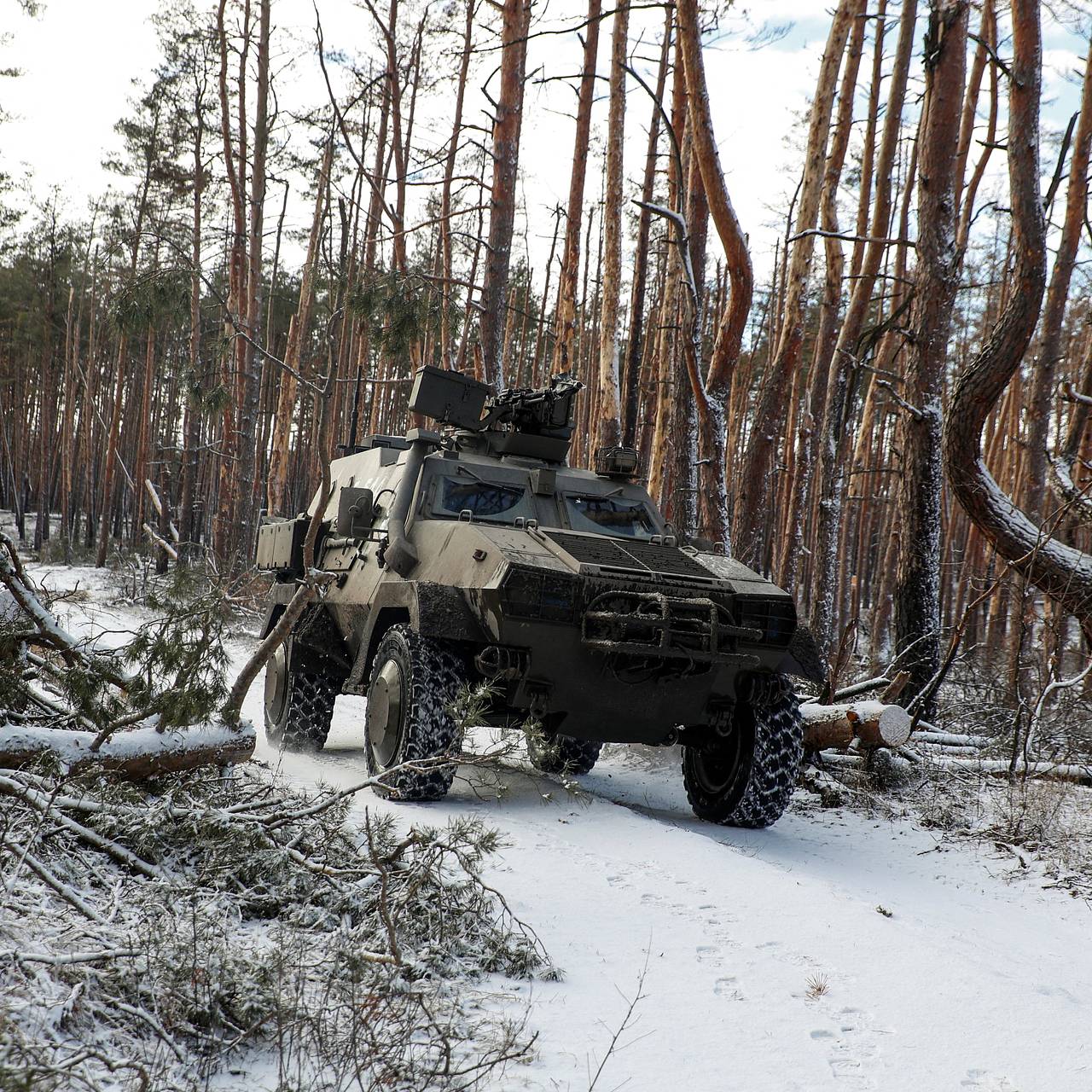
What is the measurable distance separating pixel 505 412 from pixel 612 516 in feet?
3.94

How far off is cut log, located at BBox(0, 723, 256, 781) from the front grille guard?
1.87 metres

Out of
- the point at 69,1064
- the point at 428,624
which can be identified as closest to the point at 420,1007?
the point at 69,1064

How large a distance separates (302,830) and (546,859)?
1.22 meters

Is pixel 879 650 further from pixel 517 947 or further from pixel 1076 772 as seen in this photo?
pixel 517 947

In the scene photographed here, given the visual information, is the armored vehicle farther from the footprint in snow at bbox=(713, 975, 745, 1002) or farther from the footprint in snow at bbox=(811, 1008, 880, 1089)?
the footprint in snow at bbox=(811, 1008, 880, 1089)

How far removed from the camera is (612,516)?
7477mm

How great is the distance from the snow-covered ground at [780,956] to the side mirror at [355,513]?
5.10 ft

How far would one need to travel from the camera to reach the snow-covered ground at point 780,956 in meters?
3.17

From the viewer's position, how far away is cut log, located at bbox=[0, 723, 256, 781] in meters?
3.93

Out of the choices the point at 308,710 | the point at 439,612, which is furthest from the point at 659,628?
the point at 308,710

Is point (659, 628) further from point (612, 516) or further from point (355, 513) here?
point (355, 513)

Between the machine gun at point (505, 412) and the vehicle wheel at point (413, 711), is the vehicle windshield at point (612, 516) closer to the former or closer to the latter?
the machine gun at point (505, 412)

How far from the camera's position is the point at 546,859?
4.93 m

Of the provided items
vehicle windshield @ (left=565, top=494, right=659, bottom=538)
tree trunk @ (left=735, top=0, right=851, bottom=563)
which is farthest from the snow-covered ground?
tree trunk @ (left=735, top=0, right=851, bottom=563)
